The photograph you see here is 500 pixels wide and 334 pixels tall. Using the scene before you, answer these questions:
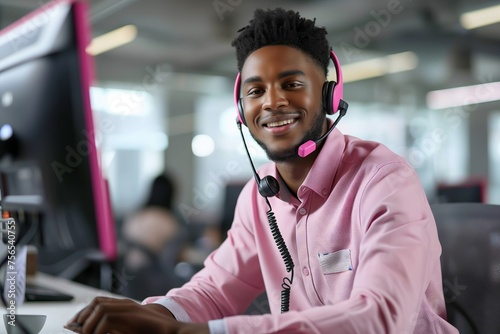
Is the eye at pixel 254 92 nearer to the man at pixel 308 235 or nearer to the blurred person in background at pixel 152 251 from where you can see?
the man at pixel 308 235

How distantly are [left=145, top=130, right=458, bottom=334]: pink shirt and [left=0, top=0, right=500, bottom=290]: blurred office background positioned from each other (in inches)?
118

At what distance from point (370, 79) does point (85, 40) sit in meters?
4.97

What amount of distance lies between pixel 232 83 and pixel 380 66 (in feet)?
4.89

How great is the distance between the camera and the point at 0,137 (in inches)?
42.8

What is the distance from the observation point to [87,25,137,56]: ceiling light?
5.59 metres

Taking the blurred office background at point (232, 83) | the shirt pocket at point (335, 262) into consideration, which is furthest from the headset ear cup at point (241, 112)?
the blurred office background at point (232, 83)

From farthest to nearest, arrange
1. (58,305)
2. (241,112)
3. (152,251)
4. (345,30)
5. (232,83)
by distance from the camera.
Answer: (232,83), (345,30), (152,251), (58,305), (241,112)

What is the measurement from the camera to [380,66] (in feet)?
18.1

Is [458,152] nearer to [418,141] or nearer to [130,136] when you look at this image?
[418,141]

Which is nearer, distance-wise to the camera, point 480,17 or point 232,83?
point 480,17

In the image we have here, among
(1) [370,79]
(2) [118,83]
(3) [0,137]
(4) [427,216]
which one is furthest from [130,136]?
(4) [427,216]

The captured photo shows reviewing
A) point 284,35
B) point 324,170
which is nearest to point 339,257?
point 324,170

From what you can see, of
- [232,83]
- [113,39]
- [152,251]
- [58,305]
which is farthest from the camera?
[113,39]

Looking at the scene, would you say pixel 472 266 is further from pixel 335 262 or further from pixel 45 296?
pixel 45 296
